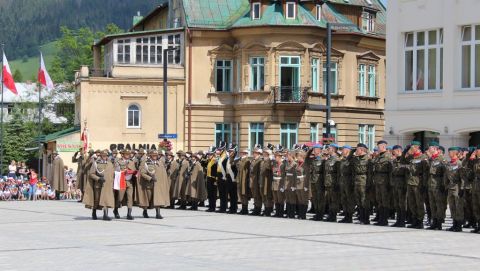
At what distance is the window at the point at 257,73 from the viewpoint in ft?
187

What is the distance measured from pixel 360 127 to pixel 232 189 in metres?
31.0

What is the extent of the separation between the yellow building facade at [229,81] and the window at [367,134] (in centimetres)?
64

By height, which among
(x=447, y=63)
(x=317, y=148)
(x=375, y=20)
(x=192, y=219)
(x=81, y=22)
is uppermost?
(x=81, y=22)

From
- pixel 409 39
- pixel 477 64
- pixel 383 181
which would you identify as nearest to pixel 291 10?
pixel 409 39

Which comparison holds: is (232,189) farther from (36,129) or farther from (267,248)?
(36,129)

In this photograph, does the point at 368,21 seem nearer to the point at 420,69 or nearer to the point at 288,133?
the point at 288,133

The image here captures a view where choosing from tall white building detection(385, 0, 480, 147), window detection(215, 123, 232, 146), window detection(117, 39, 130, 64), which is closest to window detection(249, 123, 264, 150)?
window detection(215, 123, 232, 146)

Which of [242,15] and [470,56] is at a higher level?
[242,15]

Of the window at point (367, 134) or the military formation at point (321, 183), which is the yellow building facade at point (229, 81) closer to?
the window at point (367, 134)

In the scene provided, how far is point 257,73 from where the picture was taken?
57062mm

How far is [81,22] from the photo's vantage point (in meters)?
168

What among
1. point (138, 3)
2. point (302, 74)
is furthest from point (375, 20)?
point (138, 3)

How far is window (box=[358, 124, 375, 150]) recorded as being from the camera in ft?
199

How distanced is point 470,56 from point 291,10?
21.9 metres
